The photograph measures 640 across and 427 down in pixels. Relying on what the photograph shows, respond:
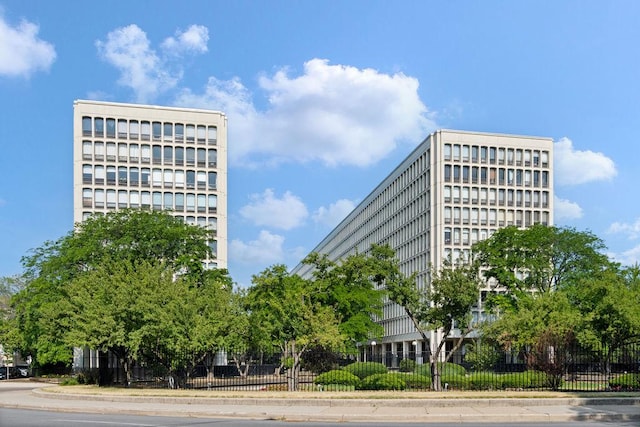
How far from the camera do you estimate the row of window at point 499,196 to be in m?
104

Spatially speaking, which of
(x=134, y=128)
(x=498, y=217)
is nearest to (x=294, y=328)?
(x=134, y=128)

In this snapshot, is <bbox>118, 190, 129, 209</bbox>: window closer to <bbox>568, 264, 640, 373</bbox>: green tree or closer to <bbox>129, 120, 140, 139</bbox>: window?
<bbox>129, 120, 140, 139</bbox>: window

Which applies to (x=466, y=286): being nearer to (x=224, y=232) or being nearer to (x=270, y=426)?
(x=270, y=426)

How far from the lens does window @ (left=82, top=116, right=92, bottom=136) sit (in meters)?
93.6

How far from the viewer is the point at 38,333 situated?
59125 mm

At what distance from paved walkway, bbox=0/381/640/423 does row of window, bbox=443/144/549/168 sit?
262 feet

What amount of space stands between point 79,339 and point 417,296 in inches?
702

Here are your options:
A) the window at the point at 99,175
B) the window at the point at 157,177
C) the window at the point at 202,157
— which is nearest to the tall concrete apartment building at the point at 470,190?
the window at the point at 202,157

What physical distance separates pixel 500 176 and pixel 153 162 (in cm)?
4950

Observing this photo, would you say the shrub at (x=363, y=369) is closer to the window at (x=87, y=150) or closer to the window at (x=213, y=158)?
the window at (x=213, y=158)

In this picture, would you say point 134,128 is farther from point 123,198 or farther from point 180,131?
point 123,198

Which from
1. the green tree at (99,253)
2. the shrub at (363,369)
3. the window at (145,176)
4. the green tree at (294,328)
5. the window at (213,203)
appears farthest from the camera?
the window at (213,203)

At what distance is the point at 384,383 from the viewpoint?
32.6 meters

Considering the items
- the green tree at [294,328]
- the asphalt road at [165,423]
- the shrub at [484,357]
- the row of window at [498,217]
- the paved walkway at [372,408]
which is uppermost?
the row of window at [498,217]
